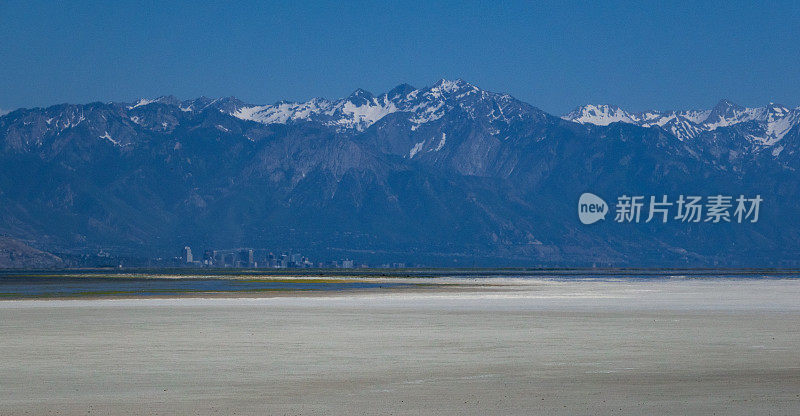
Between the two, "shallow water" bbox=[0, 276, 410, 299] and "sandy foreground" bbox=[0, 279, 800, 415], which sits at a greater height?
"shallow water" bbox=[0, 276, 410, 299]

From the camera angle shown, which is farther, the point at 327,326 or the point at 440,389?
the point at 327,326

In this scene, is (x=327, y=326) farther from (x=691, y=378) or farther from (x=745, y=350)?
(x=691, y=378)

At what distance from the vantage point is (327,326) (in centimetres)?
4566

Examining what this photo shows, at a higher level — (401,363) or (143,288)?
(143,288)

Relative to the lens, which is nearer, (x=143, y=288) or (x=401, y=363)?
(x=401, y=363)

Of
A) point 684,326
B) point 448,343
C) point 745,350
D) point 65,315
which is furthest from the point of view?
point 65,315

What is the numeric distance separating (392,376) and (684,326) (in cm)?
2050

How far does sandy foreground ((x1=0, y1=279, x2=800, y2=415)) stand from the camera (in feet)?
75.8

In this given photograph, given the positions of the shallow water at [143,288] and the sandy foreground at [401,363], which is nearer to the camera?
the sandy foreground at [401,363]

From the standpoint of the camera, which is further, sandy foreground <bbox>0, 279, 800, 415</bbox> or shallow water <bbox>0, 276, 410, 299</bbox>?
shallow water <bbox>0, 276, 410, 299</bbox>

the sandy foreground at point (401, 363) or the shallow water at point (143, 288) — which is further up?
the shallow water at point (143, 288)

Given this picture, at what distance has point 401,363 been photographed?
30891 mm

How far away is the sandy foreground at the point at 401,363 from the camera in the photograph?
75.8 ft

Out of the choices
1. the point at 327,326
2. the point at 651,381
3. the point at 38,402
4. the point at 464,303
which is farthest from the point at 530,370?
the point at 464,303
